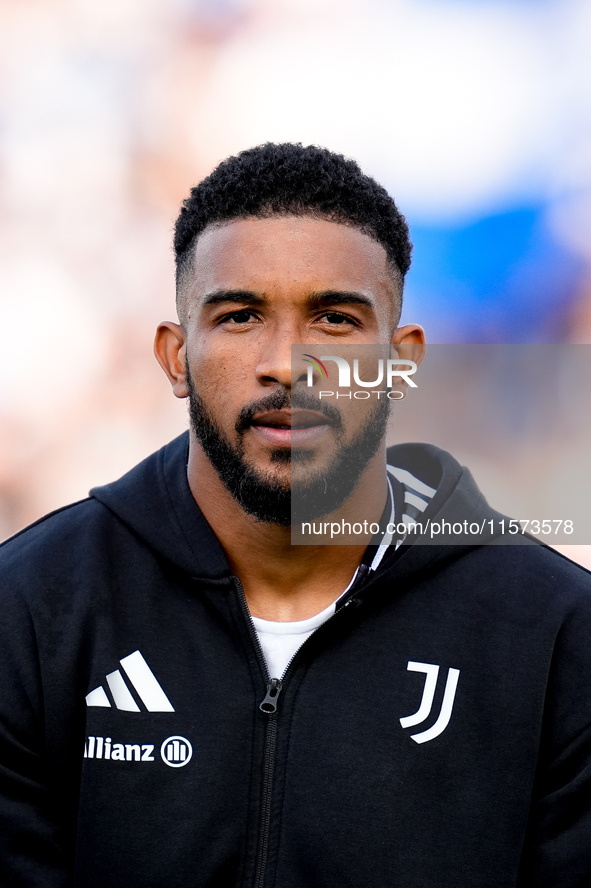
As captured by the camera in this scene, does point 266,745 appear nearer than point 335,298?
Yes

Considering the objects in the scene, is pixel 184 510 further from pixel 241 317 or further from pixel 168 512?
pixel 241 317

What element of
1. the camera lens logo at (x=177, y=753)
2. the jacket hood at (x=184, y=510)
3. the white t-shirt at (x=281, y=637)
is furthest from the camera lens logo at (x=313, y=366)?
the camera lens logo at (x=177, y=753)

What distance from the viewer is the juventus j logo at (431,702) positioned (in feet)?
5.82

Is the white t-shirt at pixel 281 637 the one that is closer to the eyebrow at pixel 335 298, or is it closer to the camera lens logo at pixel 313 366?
the camera lens logo at pixel 313 366

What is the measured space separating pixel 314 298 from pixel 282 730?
0.88 meters

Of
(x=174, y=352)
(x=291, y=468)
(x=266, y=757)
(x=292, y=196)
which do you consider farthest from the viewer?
(x=174, y=352)

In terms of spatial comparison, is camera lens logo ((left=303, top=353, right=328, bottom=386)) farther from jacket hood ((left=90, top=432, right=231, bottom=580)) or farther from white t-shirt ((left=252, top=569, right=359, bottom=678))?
white t-shirt ((left=252, top=569, right=359, bottom=678))

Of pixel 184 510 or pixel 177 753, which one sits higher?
pixel 184 510

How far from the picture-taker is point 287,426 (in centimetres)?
182

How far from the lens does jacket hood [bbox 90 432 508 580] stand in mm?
1885

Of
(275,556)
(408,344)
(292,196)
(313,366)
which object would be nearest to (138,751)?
(275,556)

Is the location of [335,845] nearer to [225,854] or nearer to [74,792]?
[225,854]

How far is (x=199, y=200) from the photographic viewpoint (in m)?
2.09

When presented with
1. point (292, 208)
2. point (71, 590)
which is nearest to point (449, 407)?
point (292, 208)
